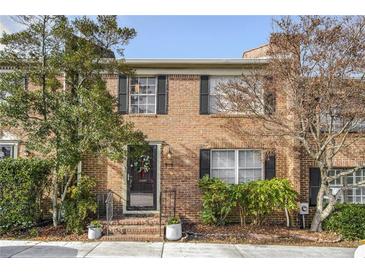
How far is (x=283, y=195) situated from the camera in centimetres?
945

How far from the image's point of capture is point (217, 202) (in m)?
9.74

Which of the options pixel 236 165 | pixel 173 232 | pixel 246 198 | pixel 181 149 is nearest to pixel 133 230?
pixel 173 232

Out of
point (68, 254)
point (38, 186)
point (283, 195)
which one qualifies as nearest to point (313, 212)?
point (283, 195)

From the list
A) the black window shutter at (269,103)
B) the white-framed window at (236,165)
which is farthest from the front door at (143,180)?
the black window shutter at (269,103)

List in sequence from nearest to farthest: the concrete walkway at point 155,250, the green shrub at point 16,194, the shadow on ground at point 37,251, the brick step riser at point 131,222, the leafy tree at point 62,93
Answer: the shadow on ground at point 37,251
the concrete walkway at point 155,250
the leafy tree at point 62,93
the green shrub at point 16,194
the brick step riser at point 131,222

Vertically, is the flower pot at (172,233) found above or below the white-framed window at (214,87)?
below

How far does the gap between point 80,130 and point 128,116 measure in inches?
88.1

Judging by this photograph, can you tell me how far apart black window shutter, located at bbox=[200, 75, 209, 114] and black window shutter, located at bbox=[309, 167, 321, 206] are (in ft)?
12.4

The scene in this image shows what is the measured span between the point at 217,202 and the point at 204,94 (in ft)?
10.9

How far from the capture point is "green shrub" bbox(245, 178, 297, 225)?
9.45 meters

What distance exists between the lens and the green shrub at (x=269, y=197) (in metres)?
9.45

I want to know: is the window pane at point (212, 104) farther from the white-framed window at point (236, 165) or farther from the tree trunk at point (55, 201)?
the tree trunk at point (55, 201)

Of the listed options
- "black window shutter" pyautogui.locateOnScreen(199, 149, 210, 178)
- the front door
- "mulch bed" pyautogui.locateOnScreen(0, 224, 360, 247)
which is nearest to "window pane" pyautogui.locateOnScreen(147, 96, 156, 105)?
the front door

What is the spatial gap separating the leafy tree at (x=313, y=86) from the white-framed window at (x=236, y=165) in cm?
128
